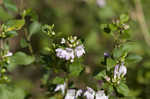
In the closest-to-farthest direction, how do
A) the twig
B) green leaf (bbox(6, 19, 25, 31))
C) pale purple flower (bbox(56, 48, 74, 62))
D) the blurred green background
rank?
1. pale purple flower (bbox(56, 48, 74, 62))
2. green leaf (bbox(6, 19, 25, 31))
3. the blurred green background
4. the twig

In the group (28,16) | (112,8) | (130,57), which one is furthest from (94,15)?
(130,57)

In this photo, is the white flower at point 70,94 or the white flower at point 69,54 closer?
the white flower at point 69,54

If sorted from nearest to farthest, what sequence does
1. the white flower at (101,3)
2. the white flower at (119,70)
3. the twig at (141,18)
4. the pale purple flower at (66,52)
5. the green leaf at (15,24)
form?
1. the pale purple flower at (66,52)
2. the white flower at (119,70)
3. the green leaf at (15,24)
4. the twig at (141,18)
5. the white flower at (101,3)

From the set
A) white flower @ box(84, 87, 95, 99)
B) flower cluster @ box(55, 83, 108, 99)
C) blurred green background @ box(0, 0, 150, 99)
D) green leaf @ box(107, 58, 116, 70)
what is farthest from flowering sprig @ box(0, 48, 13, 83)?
blurred green background @ box(0, 0, 150, 99)

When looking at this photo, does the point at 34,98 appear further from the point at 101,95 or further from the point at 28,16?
the point at 101,95

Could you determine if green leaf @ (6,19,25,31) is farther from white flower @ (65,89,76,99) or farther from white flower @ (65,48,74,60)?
white flower @ (65,89,76,99)

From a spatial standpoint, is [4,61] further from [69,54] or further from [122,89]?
[122,89]

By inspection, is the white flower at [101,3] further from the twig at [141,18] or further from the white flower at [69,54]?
the white flower at [69,54]

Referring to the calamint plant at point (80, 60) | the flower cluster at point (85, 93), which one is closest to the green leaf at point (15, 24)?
the calamint plant at point (80, 60)

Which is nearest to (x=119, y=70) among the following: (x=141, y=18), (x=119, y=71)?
(x=119, y=71)
